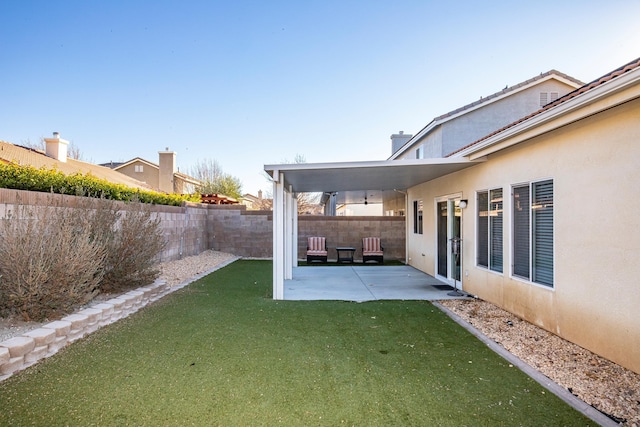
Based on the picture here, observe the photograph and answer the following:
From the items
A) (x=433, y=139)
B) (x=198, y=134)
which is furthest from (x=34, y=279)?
(x=198, y=134)

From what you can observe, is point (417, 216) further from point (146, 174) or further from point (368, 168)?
point (146, 174)

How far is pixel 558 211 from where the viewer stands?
16.6ft

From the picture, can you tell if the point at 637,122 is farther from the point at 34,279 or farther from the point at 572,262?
the point at 34,279

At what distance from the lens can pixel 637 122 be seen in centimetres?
384

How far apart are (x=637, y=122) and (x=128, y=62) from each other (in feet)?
48.4

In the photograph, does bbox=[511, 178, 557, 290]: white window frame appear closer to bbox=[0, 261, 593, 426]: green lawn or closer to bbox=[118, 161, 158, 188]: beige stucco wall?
bbox=[0, 261, 593, 426]: green lawn

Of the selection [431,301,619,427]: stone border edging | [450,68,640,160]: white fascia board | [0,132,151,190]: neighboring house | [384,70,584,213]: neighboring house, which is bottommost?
[431,301,619,427]: stone border edging

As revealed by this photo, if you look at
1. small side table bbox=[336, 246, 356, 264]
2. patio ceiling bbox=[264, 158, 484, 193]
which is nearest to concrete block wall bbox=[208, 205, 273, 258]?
small side table bbox=[336, 246, 356, 264]

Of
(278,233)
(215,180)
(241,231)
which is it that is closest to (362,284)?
(278,233)

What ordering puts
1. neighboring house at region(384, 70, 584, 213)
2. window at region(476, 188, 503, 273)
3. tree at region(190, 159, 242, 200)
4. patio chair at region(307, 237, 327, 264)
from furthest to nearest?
tree at region(190, 159, 242, 200)
patio chair at region(307, 237, 327, 264)
neighboring house at region(384, 70, 584, 213)
window at region(476, 188, 503, 273)

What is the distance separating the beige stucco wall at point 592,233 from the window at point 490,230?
0.46 metres

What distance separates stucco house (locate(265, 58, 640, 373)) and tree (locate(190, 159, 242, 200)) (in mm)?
20996

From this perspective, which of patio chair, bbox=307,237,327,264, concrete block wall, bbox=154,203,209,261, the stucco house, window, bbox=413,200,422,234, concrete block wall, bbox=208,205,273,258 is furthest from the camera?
concrete block wall, bbox=208,205,273,258

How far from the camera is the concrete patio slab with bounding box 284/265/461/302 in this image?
308 inches
